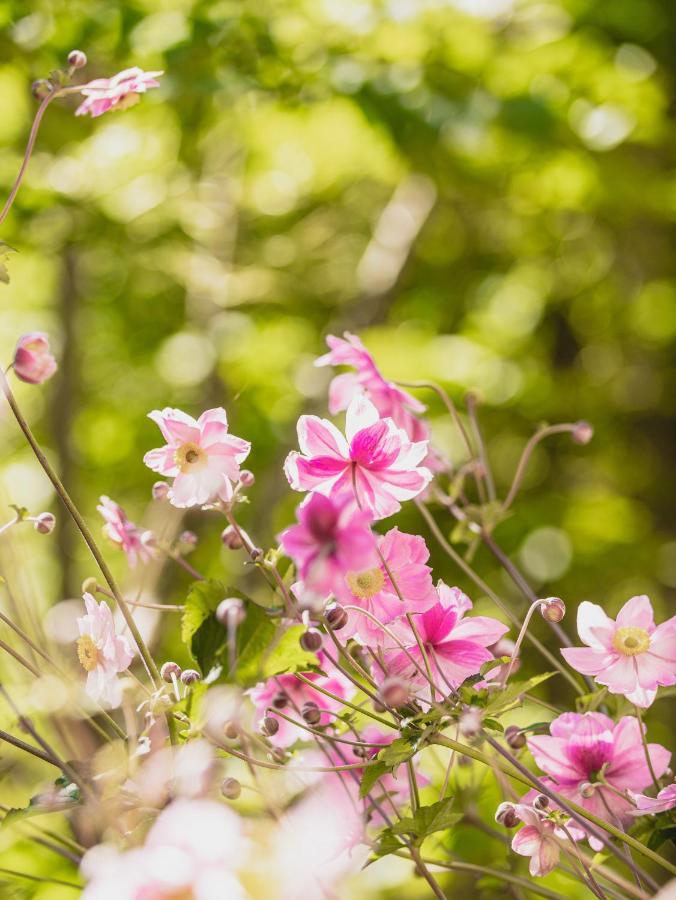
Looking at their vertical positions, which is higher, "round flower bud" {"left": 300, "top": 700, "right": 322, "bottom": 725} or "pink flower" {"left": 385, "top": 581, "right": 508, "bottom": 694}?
"round flower bud" {"left": 300, "top": 700, "right": 322, "bottom": 725}

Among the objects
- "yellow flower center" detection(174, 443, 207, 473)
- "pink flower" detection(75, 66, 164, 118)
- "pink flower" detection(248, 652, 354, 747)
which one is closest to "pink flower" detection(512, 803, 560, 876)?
"pink flower" detection(248, 652, 354, 747)

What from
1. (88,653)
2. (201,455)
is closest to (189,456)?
(201,455)

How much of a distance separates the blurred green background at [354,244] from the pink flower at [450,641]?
0.58ft

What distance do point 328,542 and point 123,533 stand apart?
27 centimetres

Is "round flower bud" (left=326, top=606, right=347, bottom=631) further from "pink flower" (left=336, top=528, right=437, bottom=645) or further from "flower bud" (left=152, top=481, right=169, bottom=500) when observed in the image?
"flower bud" (left=152, top=481, right=169, bottom=500)

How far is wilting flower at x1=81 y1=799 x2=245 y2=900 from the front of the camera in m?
0.24

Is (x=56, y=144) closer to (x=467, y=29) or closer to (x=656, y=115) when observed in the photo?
(x=467, y=29)

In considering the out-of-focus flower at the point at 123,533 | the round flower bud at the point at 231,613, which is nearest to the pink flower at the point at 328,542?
the round flower bud at the point at 231,613

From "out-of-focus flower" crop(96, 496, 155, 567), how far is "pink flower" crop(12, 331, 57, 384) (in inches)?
5.4

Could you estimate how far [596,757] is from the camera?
17.2 inches

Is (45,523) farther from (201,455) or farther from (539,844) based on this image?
(539,844)

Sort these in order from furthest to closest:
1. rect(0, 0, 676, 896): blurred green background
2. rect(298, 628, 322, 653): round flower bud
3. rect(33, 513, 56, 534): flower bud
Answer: rect(0, 0, 676, 896): blurred green background, rect(33, 513, 56, 534): flower bud, rect(298, 628, 322, 653): round flower bud

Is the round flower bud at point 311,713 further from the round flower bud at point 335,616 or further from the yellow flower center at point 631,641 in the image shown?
the yellow flower center at point 631,641

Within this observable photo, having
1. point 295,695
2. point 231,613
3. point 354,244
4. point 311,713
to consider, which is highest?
point 231,613
